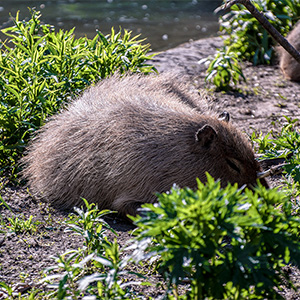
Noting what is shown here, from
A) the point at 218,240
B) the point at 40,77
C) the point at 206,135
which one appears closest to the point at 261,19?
the point at 206,135

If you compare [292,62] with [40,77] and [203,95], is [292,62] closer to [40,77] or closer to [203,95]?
[203,95]

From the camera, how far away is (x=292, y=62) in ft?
23.6

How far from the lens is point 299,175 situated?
303 cm

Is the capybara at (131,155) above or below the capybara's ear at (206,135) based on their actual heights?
below

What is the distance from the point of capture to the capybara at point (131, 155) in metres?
3.71

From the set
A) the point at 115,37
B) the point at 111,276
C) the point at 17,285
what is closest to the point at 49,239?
the point at 17,285

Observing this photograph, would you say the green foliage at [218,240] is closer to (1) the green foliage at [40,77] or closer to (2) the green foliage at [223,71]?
(1) the green foliage at [40,77]

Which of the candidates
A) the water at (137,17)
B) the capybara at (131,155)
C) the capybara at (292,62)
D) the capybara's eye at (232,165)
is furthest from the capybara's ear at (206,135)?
the water at (137,17)

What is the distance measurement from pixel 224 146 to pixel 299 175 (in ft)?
2.74

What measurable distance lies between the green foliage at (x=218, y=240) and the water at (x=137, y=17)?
8.52 metres

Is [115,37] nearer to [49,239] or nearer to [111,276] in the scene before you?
[49,239]

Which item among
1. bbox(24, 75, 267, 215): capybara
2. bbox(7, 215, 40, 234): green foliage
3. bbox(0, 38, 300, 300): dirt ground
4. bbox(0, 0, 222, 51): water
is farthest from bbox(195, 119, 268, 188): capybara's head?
bbox(0, 0, 222, 51): water

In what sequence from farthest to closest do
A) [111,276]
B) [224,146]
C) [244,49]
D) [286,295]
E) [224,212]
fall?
[244,49] → [224,146] → [286,295] → [111,276] → [224,212]

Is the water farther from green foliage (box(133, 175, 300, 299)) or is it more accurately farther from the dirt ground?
green foliage (box(133, 175, 300, 299))
